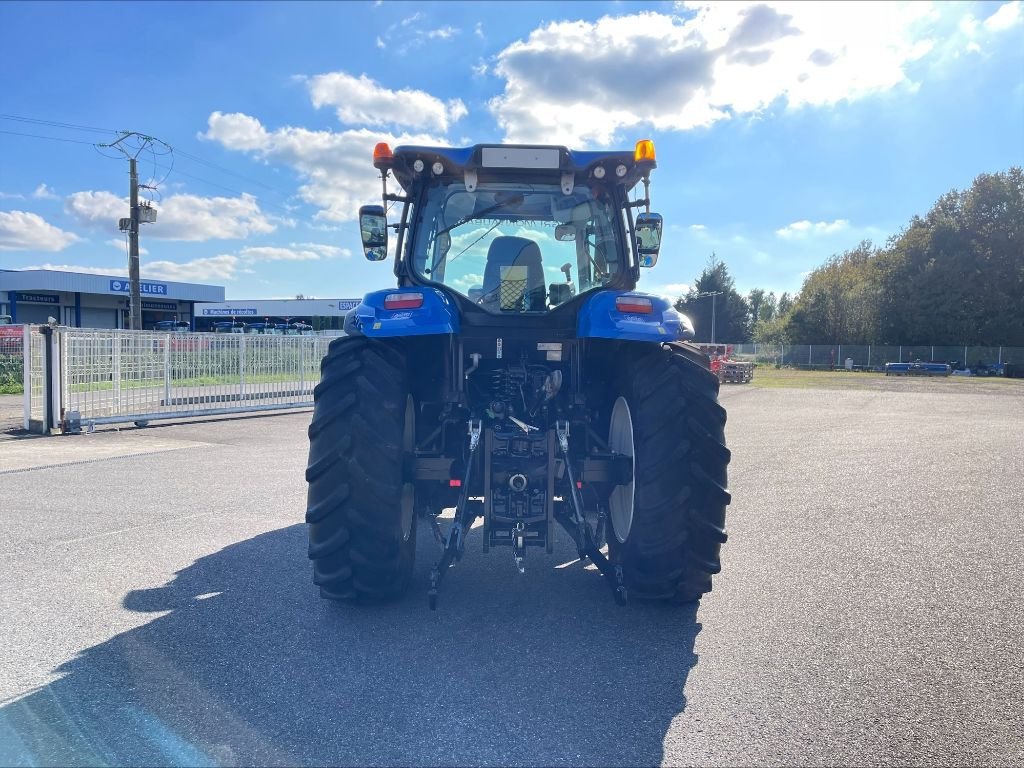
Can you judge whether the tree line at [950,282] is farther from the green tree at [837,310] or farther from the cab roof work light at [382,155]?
the cab roof work light at [382,155]

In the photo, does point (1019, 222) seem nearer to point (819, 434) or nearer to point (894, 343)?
point (894, 343)

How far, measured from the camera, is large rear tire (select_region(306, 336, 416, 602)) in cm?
377

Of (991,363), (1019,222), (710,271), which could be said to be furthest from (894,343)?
(710,271)

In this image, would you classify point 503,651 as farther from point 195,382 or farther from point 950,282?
point 950,282

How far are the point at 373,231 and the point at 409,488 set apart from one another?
1897mm

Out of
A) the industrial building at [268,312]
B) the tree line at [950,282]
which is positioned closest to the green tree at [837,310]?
the tree line at [950,282]

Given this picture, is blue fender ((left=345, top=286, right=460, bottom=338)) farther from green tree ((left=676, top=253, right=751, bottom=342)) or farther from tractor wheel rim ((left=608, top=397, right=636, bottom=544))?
green tree ((left=676, top=253, right=751, bottom=342))

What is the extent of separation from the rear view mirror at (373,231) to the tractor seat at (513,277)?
2.72 ft

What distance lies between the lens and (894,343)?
56.5 metres

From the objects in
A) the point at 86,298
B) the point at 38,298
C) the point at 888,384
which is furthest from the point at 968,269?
the point at 38,298

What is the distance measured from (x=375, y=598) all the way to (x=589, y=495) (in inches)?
56.9

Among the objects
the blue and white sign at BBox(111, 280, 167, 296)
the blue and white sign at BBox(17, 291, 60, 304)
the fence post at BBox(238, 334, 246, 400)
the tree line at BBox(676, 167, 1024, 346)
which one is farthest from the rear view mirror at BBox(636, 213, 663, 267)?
the blue and white sign at BBox(17, 291, 60, 304)

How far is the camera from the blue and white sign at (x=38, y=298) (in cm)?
5000

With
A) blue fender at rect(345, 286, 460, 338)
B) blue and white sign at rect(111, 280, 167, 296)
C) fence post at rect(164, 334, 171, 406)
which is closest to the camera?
blue fender at rect(345, 286, 460, 338)
